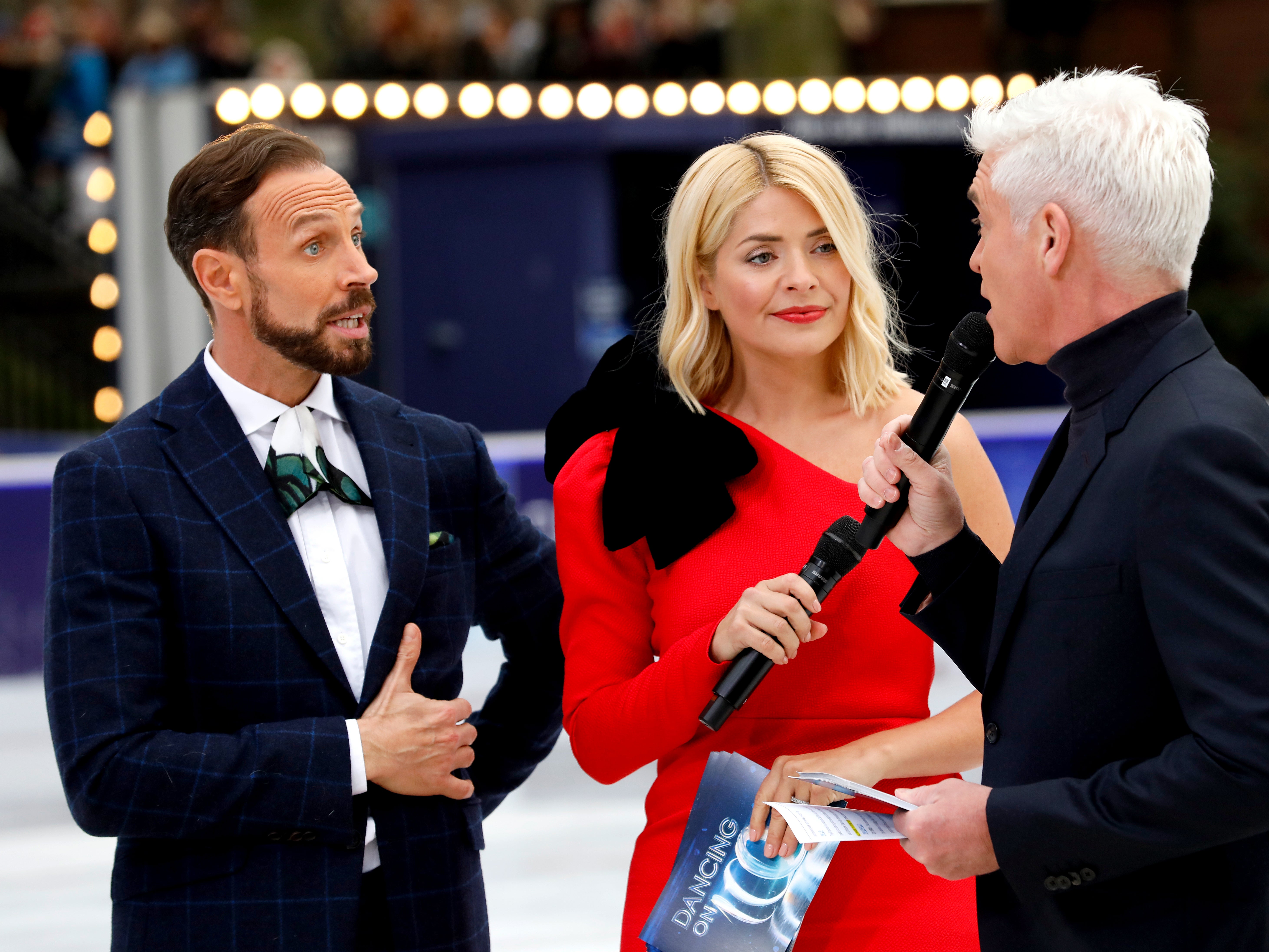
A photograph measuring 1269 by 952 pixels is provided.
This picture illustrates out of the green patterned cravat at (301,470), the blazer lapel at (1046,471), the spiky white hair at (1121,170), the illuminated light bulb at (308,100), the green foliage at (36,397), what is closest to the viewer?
the spiky white hair at (1121,170)

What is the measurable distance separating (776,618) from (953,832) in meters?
0.39

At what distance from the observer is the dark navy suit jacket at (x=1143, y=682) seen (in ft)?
4.66

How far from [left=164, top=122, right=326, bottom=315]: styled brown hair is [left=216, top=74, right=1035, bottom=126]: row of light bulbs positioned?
4.43 m

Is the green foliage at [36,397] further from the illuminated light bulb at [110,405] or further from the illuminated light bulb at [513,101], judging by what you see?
the illuminated light bulb at [513,101]

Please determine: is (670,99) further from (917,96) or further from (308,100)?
(308,100)

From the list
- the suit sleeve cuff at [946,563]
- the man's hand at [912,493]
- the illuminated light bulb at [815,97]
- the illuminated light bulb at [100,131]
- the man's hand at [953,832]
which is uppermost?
the illuminated light bulb at [815,97]

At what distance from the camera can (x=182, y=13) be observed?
1120cm

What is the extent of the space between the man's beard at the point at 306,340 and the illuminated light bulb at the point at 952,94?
16.9 feet

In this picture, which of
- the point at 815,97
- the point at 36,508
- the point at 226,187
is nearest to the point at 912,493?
the point at 226,187

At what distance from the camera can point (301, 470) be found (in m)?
2.14

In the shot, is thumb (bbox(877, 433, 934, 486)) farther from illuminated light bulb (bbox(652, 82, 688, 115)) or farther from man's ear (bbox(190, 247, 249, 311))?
illuminated light bulb (bbox(652, 82, 688, 115))

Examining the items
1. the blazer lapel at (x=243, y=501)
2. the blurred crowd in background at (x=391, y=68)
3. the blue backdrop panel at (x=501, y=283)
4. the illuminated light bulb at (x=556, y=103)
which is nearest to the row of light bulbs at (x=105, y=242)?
the blurred crowd in background at (x=391, y=68)

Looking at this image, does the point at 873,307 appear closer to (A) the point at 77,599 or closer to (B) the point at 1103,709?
(B) the point at 1103,709

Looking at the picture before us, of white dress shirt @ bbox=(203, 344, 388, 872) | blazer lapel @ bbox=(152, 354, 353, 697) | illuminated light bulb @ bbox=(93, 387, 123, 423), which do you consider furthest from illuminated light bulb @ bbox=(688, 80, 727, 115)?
blazer lapel @ bbox=(152, 354, 353, 697)
